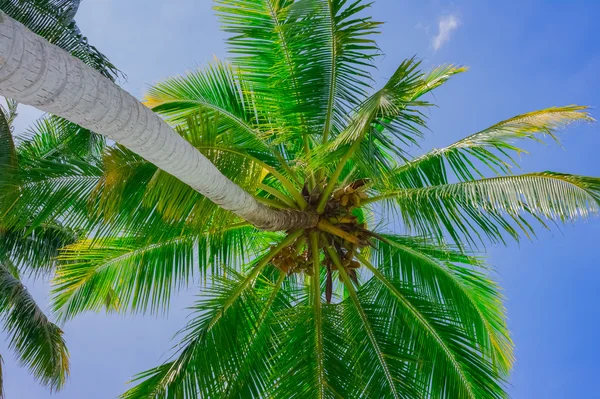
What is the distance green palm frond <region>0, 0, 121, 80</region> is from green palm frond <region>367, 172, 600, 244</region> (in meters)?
3.79

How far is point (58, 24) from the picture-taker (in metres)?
6.57

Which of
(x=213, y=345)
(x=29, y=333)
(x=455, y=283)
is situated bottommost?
(x=29, y=333)

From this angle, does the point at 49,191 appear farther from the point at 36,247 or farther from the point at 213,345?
the point at 36,247

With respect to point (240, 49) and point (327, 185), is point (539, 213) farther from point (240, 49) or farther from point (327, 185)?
point (240, 49)

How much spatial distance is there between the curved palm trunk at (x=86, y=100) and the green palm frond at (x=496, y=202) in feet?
8.01

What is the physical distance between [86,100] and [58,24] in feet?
15.5

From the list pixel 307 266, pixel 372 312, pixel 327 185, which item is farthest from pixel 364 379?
pixel 327 185

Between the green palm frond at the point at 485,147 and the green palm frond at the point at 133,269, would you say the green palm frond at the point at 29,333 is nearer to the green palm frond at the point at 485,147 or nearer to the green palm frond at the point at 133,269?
the green palm frond at the point at 133,269

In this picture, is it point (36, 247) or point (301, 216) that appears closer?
point (301, 216)

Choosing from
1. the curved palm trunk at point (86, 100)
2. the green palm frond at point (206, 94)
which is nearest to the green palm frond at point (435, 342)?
the green palm frond at point (206, 94)

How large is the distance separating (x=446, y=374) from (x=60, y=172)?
4471 millimetres

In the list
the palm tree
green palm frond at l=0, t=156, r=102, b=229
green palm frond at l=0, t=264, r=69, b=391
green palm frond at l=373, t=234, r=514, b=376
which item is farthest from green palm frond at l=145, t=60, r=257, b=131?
green palm frond at l=0, t=264, r=69, b=391

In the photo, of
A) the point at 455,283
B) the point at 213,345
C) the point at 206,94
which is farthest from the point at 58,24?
the point at 455,283

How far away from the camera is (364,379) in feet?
19.3
